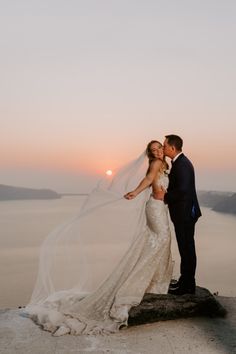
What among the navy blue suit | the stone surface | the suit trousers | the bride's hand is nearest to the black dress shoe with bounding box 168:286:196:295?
the navy blue suit

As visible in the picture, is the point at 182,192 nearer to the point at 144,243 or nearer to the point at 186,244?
the point at 186,244

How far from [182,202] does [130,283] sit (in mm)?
1510

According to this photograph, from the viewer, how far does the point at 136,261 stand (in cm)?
739

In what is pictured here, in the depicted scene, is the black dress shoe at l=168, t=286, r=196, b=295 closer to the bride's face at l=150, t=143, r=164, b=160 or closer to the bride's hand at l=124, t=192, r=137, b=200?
the bride's hand at l=124, t=192, r=137, b=200

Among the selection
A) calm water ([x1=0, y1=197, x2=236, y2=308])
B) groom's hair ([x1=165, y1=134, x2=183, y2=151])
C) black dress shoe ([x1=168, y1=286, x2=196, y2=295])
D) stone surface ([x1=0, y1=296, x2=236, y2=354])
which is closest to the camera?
stone surface ([x1=0, y1=296, x2=236, y2=354])

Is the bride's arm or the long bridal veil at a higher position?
the bride's arm

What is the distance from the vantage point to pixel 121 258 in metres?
7.62

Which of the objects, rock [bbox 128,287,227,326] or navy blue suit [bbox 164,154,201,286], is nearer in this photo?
rock [bbox 128,287,227,326]

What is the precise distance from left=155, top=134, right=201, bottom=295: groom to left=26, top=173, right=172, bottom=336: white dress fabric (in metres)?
0.16

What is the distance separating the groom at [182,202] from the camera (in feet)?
23.8

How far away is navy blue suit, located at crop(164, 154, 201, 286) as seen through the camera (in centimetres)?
726

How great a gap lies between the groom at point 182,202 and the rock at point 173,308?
21 cm

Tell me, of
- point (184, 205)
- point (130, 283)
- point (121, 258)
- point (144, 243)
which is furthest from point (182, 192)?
point (130, 283)

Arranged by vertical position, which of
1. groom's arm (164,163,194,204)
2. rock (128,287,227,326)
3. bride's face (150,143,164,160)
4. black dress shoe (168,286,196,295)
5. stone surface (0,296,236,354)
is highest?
bride's face (150,143,164,160)
